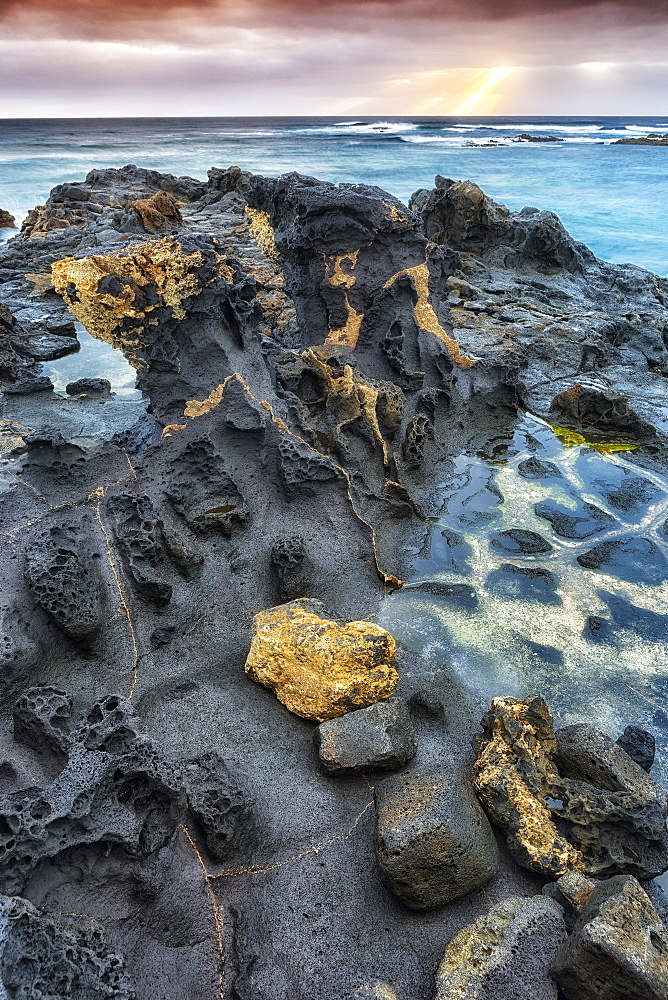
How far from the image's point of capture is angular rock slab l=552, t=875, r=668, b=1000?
2.20 meters

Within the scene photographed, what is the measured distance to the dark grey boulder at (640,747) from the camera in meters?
3.59

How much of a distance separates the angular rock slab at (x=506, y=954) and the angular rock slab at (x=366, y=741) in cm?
86

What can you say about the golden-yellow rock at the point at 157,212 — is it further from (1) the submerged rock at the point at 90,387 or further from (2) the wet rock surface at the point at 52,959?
(2) the wet rock surface at the point at 52,959

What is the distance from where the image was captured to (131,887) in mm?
2695

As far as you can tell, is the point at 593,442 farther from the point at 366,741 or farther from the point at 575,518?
the point at 366,741

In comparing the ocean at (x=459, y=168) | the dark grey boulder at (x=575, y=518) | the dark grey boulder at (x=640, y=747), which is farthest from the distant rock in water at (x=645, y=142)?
the dark grey boulder at (x=640, y=747)

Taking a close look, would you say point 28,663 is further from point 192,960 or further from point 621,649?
point 621,649

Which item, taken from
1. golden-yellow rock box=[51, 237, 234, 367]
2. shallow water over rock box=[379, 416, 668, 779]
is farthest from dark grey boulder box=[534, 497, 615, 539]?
golden-yellow rock box=[51, 237, 234, 367]

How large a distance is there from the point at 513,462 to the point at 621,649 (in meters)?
2.67

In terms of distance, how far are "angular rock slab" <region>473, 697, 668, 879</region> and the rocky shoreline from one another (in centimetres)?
1

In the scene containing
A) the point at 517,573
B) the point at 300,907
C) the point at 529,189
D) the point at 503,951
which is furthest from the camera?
the point at 529,189

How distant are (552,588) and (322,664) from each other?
227cm

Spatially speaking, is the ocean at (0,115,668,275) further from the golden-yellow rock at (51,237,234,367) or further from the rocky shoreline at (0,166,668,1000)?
→ the golden-yellow rock at (51,237,234,367)

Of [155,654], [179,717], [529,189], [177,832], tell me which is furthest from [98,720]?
[529,189]
